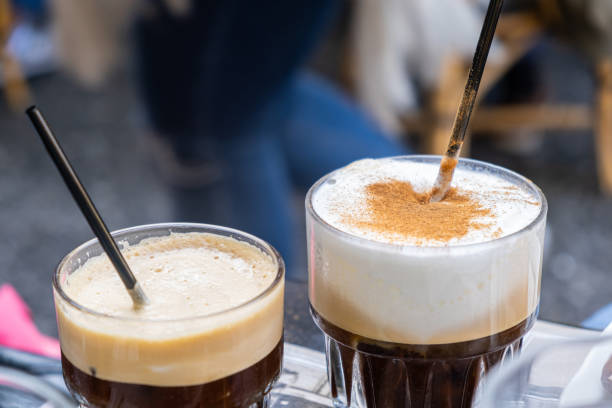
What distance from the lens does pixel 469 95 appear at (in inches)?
18.1

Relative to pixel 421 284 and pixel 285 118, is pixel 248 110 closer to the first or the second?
pixel 285 118

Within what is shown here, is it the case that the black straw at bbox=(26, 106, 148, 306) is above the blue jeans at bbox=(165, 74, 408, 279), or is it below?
above

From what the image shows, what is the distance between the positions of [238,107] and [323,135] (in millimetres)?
180

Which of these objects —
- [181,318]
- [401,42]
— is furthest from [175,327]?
[401,42]

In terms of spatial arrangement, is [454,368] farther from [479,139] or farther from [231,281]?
[479,139]

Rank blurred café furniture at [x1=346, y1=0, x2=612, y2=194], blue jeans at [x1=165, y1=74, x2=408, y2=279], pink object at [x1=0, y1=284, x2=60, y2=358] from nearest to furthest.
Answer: pink object at [x1=0, y1=284, x2=60, y2=358] → blue jeans at [x1=165, y1=74, x2=408, y2=279] → blurred café furniture at [x1=346, y1=0, x2=612, y2=194]

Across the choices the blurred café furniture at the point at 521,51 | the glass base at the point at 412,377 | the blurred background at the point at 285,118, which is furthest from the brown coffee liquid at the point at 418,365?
the blurred café furniture at the point at 521,51

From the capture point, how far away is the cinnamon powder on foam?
42 centimetres

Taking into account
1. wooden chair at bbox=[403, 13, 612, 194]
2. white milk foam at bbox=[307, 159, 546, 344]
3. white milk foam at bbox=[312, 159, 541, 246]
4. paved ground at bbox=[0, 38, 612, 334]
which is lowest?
paved ground at bbox=[0, 38, 612, 334]

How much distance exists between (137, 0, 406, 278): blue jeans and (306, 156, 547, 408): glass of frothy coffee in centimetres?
65

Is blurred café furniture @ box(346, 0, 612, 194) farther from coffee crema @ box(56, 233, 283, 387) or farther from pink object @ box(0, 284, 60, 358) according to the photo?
coffee crema @ box(56, 233, 283, 387)

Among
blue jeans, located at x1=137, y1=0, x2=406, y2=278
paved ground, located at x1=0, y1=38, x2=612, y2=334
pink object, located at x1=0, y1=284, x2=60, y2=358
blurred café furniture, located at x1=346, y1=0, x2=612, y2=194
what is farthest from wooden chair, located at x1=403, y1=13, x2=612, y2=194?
pink object, located at x1=0, y1=284, x2=60, y2=358

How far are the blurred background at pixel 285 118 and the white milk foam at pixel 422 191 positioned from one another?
178 mm

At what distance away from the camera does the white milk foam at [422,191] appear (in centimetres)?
42
